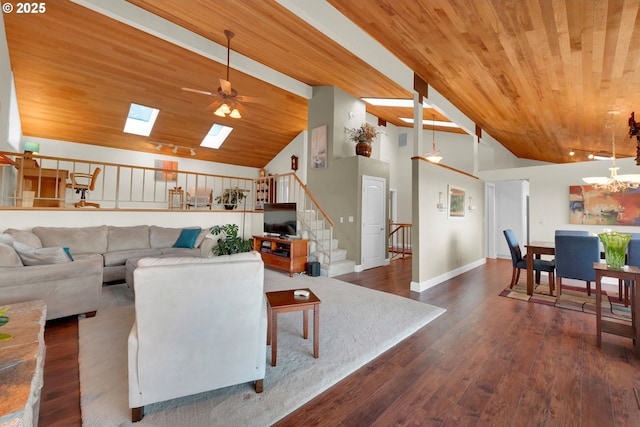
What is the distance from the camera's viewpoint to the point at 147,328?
1502 mm

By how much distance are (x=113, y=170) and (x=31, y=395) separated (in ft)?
27.4

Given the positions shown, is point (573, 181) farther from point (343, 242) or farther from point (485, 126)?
point (343, 242)

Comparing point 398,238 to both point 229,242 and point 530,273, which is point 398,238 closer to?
point 530,273

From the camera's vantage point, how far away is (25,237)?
3723 mm

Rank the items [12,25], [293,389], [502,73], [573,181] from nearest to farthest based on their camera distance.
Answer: [293,389]
[502,73]
[12,25]
[573,181]

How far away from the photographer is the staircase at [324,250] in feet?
17.2

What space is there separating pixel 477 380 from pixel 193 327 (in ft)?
6.94

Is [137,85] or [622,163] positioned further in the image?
[137,85]

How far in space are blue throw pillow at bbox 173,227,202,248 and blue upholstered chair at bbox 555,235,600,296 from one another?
19.7 ft

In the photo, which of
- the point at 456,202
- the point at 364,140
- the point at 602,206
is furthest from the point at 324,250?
the point at 602,206

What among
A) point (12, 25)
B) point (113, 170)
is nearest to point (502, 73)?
point (12, 25)

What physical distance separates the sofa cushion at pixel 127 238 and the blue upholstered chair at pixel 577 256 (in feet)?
21.8

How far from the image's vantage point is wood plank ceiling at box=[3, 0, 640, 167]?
262 cm

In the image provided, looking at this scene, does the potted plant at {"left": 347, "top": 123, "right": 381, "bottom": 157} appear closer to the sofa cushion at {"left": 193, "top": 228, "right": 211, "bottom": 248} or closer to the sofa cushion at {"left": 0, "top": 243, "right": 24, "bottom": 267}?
the sofa cushion at {"left": 193, "top": 228, "right": 211, "bottom": 248}
